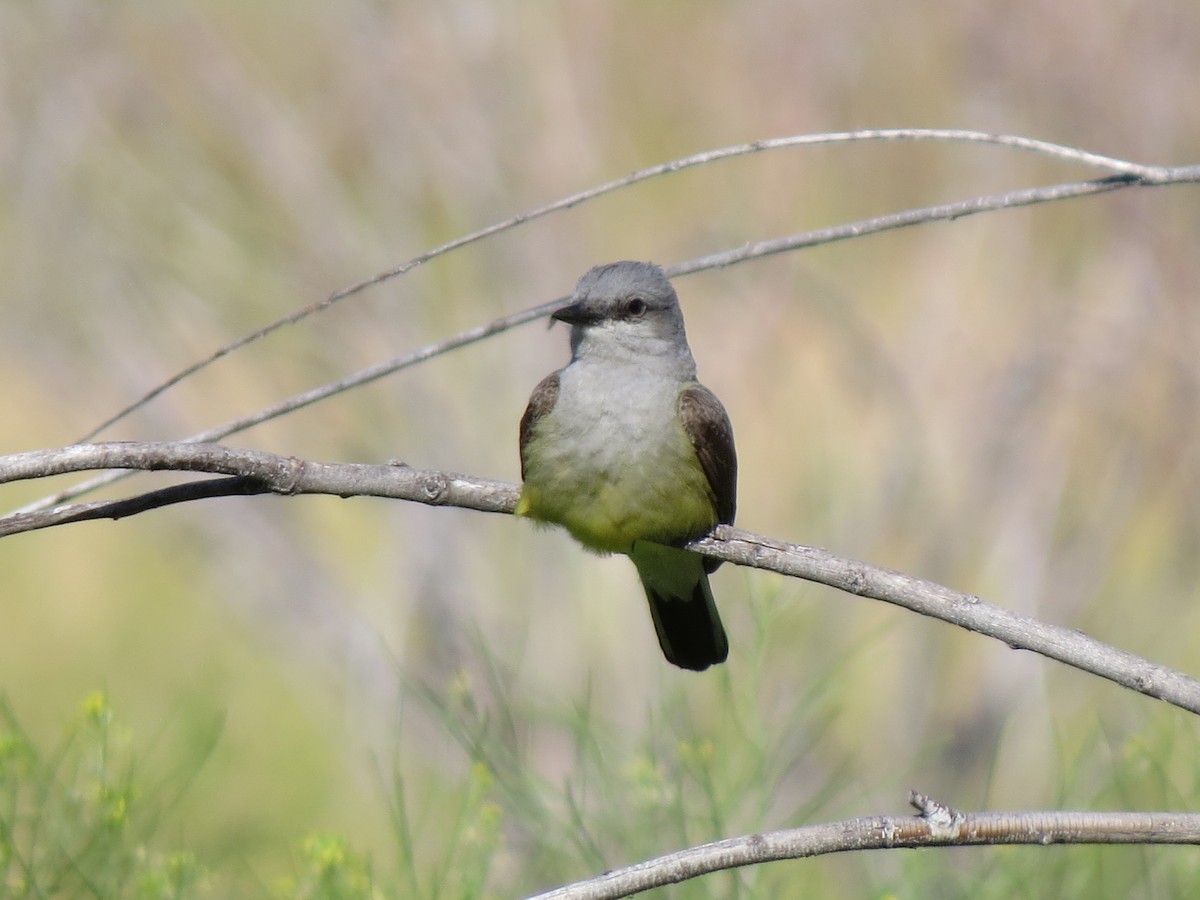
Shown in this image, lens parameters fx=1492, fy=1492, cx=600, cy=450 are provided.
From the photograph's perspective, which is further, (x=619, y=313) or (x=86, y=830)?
(x=619, y=313)

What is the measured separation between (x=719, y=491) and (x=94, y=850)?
1816mm

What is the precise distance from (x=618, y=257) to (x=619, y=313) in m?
3.53

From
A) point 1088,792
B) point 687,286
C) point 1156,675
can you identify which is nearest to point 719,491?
point 1156,675

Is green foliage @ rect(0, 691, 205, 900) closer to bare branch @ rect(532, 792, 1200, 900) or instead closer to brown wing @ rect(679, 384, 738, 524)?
bare branch @ rect(532, 792, 1200, 900)

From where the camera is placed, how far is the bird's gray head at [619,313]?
415cm

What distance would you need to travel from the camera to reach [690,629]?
443 centimetres

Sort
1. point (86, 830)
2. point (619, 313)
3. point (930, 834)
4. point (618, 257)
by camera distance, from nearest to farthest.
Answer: point (930, 834) < point (86, 830) < point (619, 313) < point (618, 257)

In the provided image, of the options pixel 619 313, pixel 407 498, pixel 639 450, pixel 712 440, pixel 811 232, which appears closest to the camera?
pixel 407 498

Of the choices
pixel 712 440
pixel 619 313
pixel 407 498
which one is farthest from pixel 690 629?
pixel 407 498

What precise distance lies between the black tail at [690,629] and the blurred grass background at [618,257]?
7.61 ft

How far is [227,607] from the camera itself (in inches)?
385

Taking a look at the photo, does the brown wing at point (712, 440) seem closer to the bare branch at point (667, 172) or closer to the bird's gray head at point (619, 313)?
the bird's gray head at point (619, 313)

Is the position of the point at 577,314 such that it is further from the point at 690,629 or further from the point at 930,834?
the point at 930,834

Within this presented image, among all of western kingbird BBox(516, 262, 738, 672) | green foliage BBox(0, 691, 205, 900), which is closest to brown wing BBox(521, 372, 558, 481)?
western kingbird BBox(516, 262, 738, 672)
